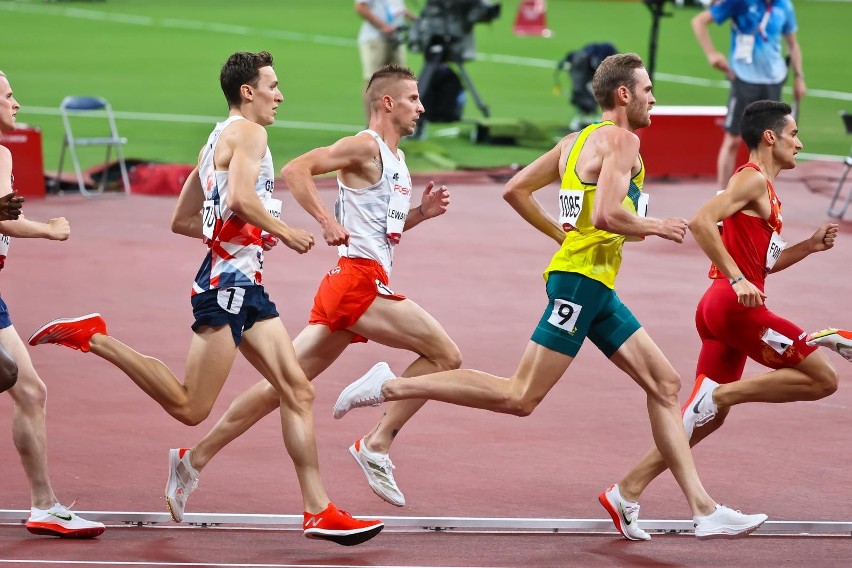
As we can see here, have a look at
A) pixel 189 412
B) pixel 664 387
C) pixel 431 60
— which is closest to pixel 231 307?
pixel 189 412

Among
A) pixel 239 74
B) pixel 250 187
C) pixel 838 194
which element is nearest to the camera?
pixel 250 187

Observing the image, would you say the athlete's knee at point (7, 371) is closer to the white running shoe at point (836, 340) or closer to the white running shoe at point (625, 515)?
the white running shoe at point (625, 515)

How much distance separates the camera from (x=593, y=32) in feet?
102

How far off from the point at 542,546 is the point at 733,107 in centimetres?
960

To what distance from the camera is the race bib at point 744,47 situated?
15.3 metres

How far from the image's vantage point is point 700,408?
281 inches

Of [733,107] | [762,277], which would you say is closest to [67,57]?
[733,107]

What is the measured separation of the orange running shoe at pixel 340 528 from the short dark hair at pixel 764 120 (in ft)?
8.42

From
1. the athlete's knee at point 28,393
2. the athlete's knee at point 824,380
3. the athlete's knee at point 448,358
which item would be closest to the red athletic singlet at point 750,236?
the athlete's knee at point 824,380

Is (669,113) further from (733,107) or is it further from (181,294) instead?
(181,294)

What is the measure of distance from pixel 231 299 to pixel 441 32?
1345 cm

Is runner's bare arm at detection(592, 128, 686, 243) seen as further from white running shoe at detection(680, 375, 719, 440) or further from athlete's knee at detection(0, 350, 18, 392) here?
athlete's knee at detection(0, 350, 18, 392)

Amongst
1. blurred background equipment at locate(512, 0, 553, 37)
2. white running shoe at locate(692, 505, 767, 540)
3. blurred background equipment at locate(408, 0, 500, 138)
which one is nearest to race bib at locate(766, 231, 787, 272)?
white running shoe at locate(692, 505, 767, 540)

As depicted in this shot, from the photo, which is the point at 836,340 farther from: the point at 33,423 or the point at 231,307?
the point at 33,423
